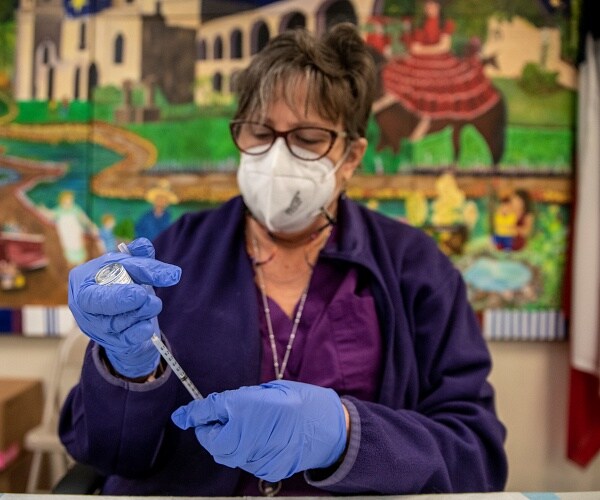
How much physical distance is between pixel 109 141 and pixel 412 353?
51.7 inches

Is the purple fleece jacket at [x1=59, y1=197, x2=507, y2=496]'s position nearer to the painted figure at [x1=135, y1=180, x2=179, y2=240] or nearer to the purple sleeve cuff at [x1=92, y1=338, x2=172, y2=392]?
the purple sleeve cuff at [x1=92, y1=338, x2=172, y2=392]

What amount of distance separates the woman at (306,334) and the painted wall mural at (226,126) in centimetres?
79

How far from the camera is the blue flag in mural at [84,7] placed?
1717 millimetres

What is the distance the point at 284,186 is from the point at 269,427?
42 cm

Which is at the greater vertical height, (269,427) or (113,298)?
(113,298)

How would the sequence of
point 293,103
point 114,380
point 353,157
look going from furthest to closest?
point 353,157 → point 293,103 → point 114,380

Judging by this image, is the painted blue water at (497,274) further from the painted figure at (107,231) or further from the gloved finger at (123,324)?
the gloved finger at (123,324)

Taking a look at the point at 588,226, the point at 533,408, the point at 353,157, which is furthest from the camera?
the point at 533,408

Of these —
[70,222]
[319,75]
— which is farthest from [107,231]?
[319,75]

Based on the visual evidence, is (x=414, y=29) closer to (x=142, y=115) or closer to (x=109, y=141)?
(x=142, y=115)

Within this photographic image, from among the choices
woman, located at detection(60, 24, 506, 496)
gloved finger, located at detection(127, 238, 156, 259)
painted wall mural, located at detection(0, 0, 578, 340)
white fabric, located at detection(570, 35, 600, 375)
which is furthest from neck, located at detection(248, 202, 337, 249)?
white fabric, located at detection(570, 35, 600, 375)

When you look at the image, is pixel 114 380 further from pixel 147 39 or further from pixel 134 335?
pixel 147 39

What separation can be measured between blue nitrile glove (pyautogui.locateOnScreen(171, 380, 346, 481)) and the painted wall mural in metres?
1.14

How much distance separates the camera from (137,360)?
695mm
